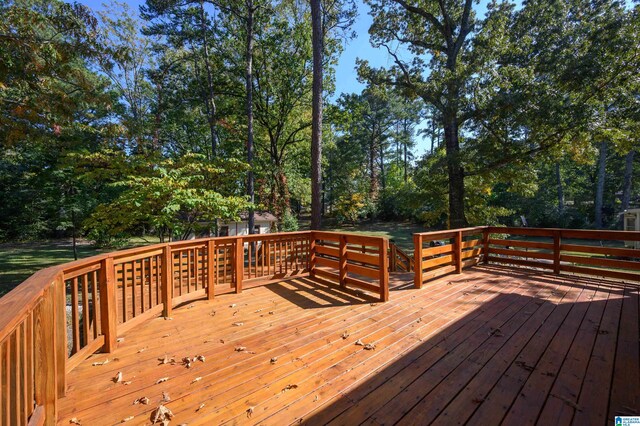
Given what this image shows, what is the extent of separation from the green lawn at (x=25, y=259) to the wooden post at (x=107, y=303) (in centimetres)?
647

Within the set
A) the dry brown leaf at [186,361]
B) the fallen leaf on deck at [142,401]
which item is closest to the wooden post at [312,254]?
the dry brown leaf at [186,361]

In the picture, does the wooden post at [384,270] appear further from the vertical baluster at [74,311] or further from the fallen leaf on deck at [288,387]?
the vertical baluster at [74,311]

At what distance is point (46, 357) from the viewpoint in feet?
5.92

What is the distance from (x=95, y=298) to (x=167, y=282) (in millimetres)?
917

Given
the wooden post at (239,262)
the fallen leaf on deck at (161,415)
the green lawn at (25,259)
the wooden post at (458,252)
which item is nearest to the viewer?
the fallen leaf on deck at (161,415)

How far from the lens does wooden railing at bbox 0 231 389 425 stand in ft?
4.47

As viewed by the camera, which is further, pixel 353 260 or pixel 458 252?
pixel 458 252

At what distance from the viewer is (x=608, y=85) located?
697 centimetres

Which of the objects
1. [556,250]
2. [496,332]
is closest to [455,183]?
[556,250]

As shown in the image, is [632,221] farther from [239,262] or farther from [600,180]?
[239,262]

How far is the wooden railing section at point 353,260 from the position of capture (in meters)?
4.14

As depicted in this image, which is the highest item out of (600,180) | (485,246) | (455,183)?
(600,180)

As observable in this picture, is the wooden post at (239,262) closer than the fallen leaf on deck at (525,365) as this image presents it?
No

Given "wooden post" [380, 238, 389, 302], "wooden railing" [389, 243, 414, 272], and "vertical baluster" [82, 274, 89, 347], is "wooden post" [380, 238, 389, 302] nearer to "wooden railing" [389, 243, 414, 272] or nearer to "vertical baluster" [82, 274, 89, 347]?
"vertical baluster" [82, 274, 89, 347]
